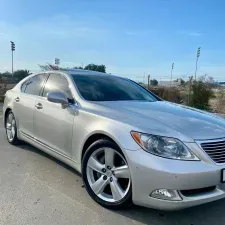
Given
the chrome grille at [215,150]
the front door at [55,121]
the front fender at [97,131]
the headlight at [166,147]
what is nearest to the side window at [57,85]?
the front door at [55,121]

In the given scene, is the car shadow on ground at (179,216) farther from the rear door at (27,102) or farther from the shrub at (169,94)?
the shrub at (169,94)

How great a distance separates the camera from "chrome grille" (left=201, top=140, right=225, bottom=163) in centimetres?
279

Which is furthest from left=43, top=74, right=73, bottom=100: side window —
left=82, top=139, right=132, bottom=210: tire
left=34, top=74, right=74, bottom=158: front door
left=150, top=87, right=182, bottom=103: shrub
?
left=150, top=87, right=182, bottom=103: shrub

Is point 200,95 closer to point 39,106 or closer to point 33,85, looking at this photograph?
point 33,85

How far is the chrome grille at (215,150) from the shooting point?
9.16 ft

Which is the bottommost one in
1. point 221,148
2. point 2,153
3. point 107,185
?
point 2,153

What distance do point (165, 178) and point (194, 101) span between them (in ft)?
41.7

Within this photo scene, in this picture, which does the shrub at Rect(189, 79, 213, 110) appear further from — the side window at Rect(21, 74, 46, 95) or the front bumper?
the front bumper

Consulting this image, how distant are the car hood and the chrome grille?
0.07 meters

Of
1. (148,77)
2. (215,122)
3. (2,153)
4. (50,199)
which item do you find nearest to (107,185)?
(50,199)

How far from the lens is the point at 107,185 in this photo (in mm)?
3270

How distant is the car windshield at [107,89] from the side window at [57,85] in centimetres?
16

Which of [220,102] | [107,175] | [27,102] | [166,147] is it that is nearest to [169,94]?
[220,102]

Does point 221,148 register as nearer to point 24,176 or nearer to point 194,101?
point 24,176
